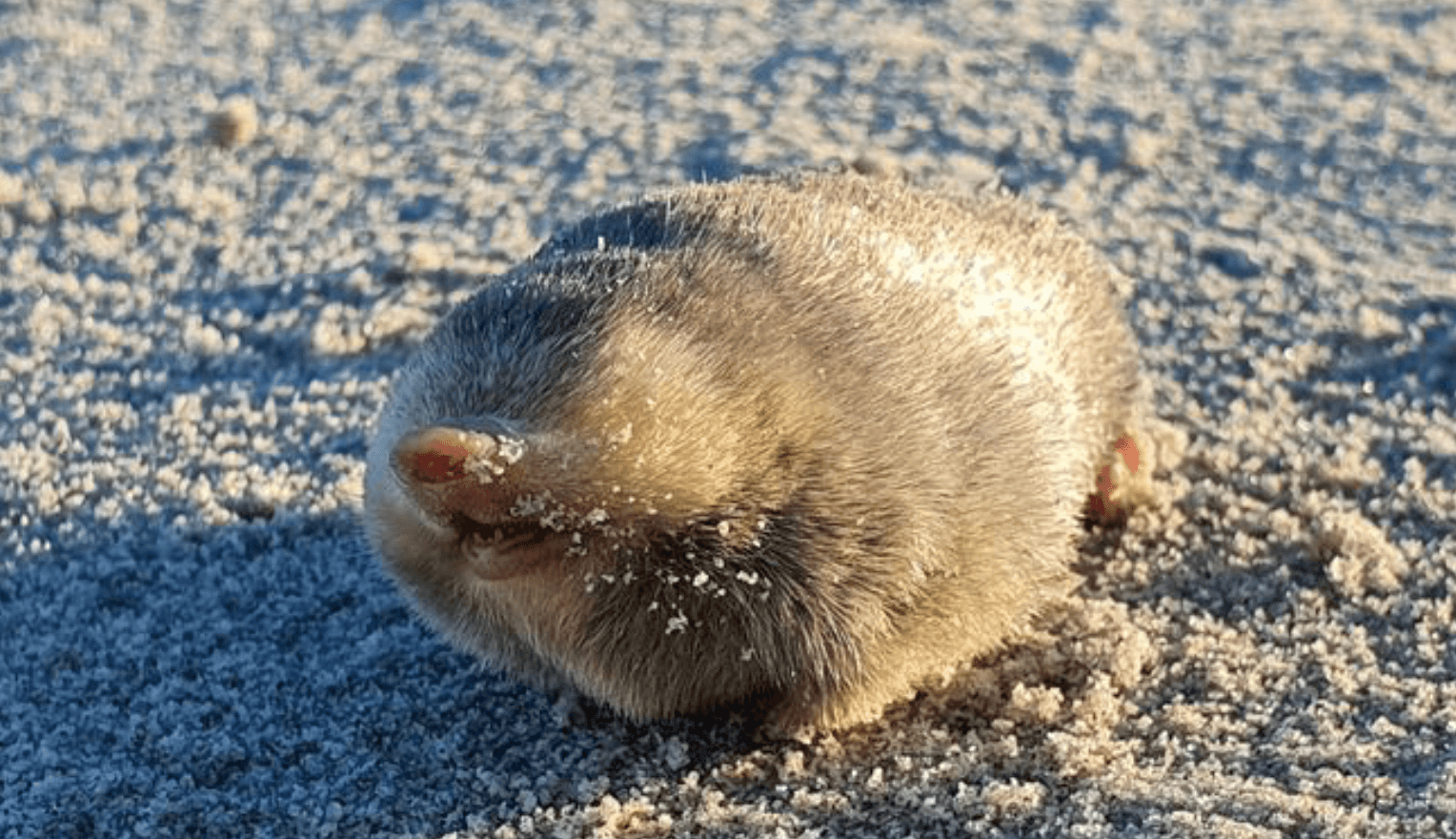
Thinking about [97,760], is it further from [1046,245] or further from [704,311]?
[1046,245]

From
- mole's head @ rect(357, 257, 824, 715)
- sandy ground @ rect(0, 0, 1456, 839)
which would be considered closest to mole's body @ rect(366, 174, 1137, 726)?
mole's head @ rect(357, 257, 824, 715)

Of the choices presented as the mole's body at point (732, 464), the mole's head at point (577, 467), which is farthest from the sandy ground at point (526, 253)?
the mole's head at point (577, 467)

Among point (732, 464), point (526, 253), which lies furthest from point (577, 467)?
point (526, 253)

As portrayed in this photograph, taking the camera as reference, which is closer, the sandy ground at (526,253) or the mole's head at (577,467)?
the mole's head at (577,467)

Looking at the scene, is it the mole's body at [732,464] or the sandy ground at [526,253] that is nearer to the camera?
the mole's body at [732,464]

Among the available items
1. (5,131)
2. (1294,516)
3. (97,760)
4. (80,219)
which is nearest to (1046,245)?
(1294,516)

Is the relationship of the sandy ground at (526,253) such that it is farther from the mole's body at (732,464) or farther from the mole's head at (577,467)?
the mole's head at (577,467)
